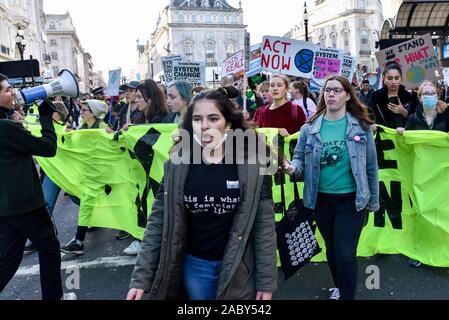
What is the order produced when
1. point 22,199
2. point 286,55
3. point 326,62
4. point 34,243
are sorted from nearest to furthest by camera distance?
point 22,199
point 34,243
point 286,55
point 326,62

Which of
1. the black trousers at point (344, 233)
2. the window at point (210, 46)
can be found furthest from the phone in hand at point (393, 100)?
the window at point (210, 46)

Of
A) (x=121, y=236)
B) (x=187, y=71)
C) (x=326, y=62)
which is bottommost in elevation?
(x=121, y=236)

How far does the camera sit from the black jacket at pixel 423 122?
4828mm

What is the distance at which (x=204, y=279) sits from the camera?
7.80 ft

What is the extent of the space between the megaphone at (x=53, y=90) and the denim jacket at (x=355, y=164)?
2.09m

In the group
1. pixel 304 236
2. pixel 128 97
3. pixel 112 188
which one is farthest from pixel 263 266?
pixel 128 97

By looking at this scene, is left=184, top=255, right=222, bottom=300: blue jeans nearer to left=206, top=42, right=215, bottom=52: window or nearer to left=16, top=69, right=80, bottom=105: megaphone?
left=16, top=69, right=80, bottom=105: megaphone

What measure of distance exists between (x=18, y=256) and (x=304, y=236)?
2.16 meters

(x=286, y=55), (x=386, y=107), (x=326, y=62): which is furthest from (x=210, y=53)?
(x=386, y=107)

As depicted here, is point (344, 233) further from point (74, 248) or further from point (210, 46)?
point (210, 46)

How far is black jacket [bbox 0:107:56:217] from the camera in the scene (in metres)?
3.16

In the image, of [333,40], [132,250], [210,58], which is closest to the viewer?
[132,250]

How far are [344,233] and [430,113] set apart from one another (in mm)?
2333

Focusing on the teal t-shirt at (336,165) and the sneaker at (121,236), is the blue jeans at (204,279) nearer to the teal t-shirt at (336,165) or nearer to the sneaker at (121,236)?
the teal t-shirt at (336,165)
